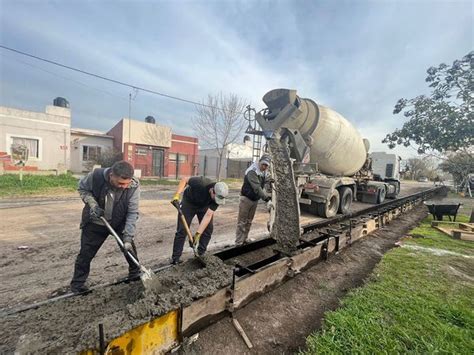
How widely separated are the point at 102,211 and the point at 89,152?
831 inches

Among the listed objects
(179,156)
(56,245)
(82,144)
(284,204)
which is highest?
(82,144)

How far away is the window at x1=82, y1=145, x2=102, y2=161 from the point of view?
65.9ft

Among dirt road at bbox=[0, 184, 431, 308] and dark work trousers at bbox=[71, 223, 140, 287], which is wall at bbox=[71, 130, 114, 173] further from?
dark work trousers at bbox=[71, 223, 140, 287]

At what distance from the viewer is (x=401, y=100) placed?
18.9 metres

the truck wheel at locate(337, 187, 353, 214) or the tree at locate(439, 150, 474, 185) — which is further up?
the tree at locate(439, 150, 474, 185)

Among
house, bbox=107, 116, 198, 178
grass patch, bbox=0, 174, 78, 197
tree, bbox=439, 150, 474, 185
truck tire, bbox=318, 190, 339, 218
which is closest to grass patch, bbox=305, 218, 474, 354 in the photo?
truck tire, bbox=318, 190, 339, 218

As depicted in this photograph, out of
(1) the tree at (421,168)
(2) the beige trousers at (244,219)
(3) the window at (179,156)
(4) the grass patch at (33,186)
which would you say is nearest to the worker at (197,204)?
(2) the beige trousers at (244,219)

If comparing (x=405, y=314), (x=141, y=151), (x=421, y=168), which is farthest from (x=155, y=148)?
(x=421, y=168)

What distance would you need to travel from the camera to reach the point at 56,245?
4.36m

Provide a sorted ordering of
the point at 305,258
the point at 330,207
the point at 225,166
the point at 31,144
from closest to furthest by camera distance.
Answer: the point at 305,258 → the point at 330,207 → the point at 31,144 → the point at 225,166

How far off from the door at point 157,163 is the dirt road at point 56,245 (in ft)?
42.9

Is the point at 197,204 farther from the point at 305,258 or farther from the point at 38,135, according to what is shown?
the point at 38,135

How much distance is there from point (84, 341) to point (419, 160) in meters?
74.8

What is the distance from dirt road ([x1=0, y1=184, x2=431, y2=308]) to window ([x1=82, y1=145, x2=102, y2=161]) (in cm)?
1345
